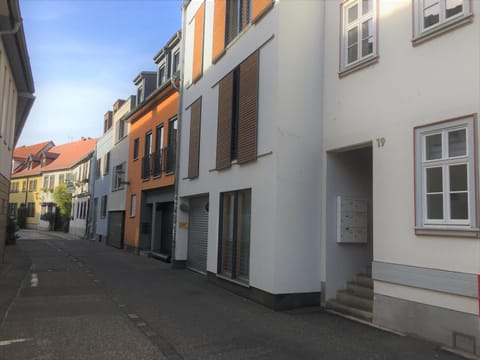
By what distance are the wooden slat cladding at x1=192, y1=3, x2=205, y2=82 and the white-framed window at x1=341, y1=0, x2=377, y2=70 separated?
19.4 ft

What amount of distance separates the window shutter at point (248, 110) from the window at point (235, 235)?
99 cm

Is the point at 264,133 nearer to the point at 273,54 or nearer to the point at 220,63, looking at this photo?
the point at 273,54

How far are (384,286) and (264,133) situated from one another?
12.7 feet

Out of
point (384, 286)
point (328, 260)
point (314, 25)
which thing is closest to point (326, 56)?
point (314, 25)

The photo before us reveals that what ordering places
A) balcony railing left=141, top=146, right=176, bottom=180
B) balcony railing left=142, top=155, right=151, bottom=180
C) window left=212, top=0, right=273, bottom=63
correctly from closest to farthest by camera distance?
1. window left=212, top=0, right=273, bottom=63
2. balcony railing left=141, top=146, right=176, bottom=180
3. balcony railing left=142, top=155, right=151, bottom=180

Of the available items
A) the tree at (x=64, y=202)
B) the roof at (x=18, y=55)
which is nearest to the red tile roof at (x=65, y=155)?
the tree at (x=64, y=202)

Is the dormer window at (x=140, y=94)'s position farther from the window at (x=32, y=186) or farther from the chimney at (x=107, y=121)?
the window at (x=32, y=186)

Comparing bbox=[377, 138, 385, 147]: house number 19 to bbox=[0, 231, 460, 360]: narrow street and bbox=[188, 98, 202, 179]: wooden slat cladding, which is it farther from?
bbox=[188, 98, 202, 179]: wooden slat cladding

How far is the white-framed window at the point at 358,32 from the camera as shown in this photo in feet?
26.2

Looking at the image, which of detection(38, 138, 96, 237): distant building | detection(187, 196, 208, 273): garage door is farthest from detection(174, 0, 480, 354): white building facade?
detection(38, 138, 96, 237): distant building

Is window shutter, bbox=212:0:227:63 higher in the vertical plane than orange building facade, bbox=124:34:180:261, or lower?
higher

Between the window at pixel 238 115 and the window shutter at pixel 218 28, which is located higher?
the window shutter at pixel 218 28

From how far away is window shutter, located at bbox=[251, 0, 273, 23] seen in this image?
941cm

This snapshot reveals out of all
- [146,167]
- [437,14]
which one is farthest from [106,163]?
[437,14]
